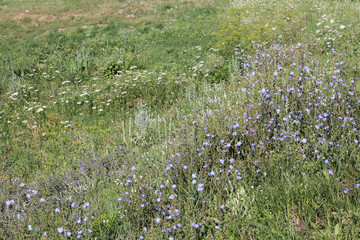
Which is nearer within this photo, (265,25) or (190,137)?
(190,137)

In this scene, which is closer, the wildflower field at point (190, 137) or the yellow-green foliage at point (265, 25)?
the wildflower field at point (190, 137)

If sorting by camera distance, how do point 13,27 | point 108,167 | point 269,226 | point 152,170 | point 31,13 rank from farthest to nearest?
point 31,13 < point 13,27 < point 108,167 < point 152,170 < point 269,226

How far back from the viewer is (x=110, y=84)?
8797 mm

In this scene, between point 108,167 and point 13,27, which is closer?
point 108,167

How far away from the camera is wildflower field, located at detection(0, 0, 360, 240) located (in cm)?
288

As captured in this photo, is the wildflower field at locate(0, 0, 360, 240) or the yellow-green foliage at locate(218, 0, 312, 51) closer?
the wildflower field at locate(0, 0, 360, 240)

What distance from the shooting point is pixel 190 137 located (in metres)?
3.99

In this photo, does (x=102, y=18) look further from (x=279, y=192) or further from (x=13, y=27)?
(x=279, y=192)

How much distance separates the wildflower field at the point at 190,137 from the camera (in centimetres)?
288

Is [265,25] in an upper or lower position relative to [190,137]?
upper

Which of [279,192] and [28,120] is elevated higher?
[279,192]

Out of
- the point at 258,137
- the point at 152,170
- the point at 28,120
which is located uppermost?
the point at 258,137

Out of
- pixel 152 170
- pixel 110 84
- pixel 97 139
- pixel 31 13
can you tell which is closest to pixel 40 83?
pixel 110 84

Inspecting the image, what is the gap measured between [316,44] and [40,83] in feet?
27.4
